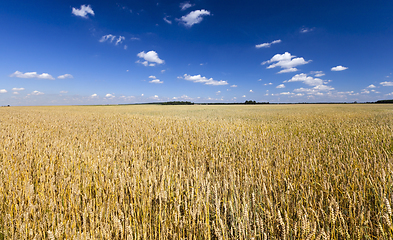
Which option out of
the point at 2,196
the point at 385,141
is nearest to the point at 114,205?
the point at 2,196

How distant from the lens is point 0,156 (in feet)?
12.3

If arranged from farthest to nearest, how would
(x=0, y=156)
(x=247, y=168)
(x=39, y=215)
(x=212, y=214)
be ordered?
(x=0, y=156) < (x=247, y=168) < (x=212, y=214) < (x=39, y=215)

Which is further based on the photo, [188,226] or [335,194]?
[335,194]

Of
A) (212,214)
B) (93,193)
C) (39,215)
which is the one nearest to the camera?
(39,215)

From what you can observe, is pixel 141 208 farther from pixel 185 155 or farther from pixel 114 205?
pixel 185 155

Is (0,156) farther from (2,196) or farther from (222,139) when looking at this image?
(222,139)

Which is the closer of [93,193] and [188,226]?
[188,226]

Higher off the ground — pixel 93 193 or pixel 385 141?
pixel 385 141

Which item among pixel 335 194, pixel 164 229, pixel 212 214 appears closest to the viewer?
pixel 164 229

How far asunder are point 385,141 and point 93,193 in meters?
6.66

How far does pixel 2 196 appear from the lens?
2.19m

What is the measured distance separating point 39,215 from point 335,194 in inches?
134

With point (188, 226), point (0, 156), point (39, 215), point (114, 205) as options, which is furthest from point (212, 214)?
point (0, 156)

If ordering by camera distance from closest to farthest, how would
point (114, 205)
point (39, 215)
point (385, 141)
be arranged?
point (39, 215), point (114, 205), point (385, 141)
